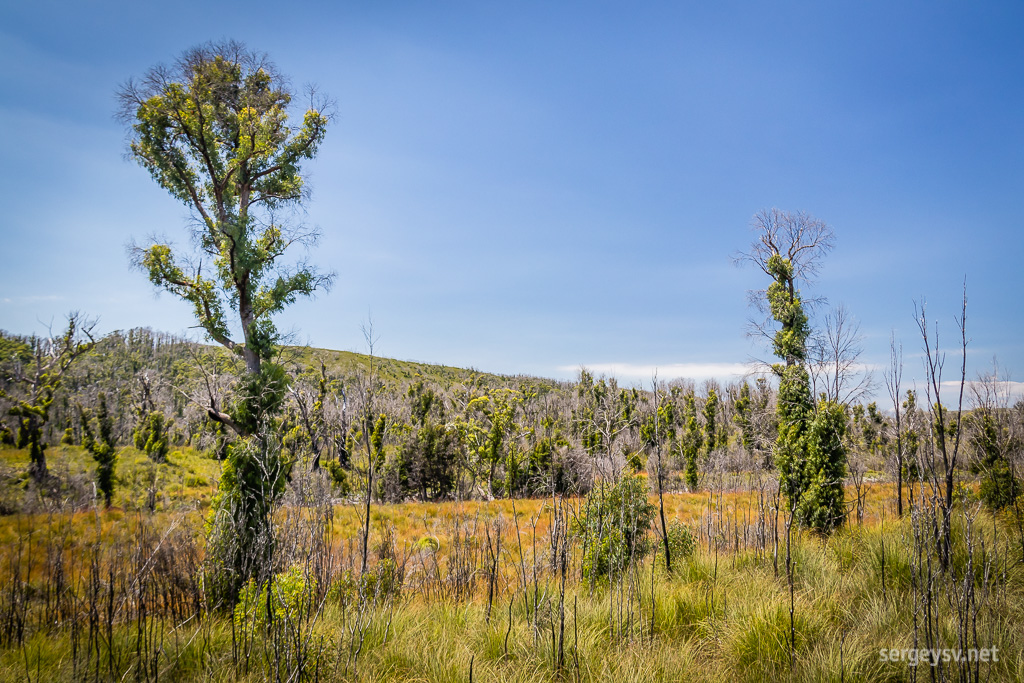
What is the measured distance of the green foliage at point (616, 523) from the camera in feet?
21.7

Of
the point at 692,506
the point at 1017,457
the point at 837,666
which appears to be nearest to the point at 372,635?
the point at 837,666

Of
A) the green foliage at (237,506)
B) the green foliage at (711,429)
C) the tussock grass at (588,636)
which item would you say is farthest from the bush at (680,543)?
the green foliage at (711,429)

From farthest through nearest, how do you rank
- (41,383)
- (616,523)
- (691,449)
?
1. (691,449)
2. (41,383)
3. (616,523)

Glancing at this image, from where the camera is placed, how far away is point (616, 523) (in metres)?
7.24

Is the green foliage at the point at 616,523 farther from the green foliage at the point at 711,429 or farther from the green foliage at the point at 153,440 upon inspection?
the green foliage at the point at 711,429

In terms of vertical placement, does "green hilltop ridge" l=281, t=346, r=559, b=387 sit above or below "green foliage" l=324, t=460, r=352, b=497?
above

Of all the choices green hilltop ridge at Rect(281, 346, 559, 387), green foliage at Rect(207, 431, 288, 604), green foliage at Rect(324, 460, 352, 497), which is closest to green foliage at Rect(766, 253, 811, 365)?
green foliage at Rect(207, 431, 288, 604)

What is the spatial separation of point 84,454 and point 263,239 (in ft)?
92.8

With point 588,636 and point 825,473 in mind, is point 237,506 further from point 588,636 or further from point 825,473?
point 825,473

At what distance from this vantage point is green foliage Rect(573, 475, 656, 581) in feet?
21.7

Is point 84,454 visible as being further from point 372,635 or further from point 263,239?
point 372,635

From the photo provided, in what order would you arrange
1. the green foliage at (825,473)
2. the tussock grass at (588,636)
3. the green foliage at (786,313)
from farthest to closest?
the green foliage at (786,313) → the green foliage at (825,473) → the tussock grass at (588,636)

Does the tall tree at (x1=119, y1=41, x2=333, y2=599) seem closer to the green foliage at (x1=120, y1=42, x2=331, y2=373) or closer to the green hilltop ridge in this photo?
the green foliage at (x1=120, y1=42, x2=331, y2=373)

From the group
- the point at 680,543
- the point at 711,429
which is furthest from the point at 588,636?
the point at 711,429
